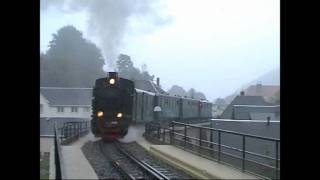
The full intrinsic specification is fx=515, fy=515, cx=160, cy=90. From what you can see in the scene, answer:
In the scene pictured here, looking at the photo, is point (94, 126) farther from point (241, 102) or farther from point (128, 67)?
point (128, 67)

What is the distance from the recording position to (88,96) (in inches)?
1005

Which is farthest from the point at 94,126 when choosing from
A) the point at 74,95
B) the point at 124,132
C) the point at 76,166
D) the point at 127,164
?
the point at 76,166

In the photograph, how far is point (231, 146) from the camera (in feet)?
37.3

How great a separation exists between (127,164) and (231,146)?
371 cm

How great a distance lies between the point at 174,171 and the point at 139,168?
4.79ft

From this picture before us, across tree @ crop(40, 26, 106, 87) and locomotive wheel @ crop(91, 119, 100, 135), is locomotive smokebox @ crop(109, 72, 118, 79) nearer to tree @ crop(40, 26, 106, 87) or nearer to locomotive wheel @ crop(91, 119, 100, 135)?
locomotive wheel @ crop(91, 119, 100, 135)

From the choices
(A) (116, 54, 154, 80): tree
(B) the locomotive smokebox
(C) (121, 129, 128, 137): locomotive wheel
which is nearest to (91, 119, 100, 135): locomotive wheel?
(C) (121, 129, 128, 137): locomotive wheel

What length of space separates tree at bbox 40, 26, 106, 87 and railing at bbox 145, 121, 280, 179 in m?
10.6

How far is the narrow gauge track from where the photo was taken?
11.4m

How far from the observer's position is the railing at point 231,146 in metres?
8.68

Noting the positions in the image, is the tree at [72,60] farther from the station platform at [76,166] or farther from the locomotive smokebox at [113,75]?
the station platform at [76,166]

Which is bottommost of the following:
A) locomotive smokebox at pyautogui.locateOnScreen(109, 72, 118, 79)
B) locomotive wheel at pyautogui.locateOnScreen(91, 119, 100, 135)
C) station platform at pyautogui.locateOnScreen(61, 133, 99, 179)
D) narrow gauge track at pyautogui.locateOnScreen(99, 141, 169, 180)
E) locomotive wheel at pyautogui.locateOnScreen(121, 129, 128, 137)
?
narrow gauge track at pyautogui.locateOnScreen(99, 141, 169, 180)
